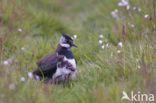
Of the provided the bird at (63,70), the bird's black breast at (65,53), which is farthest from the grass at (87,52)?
the bird's black breast at (65,53)

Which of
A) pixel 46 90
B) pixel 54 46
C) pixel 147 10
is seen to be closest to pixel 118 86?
pixel 46 90

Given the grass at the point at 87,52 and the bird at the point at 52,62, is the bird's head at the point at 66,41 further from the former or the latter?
the grass at the point at 87,52

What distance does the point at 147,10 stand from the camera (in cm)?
607

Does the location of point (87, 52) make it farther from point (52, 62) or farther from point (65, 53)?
point (52, 62)

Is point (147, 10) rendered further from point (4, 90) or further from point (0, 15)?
point (4, 90)

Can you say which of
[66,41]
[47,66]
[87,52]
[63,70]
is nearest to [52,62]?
[47,66]

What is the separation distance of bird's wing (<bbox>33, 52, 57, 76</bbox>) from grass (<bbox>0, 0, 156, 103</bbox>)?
0.77 ft

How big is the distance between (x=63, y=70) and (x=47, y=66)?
0.29 m

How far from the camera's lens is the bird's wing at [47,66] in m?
4.52

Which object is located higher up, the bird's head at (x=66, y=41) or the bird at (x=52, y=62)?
the bird's head at (x=66, y=41)

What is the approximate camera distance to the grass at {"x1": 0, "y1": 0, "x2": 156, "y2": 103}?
3.35 m

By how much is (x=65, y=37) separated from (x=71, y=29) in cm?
309

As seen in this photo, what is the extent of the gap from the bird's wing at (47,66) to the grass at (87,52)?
0.24 metres

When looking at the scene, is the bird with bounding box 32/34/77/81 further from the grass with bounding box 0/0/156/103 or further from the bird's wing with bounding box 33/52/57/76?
the grass with bounding box 0/0/156/103
